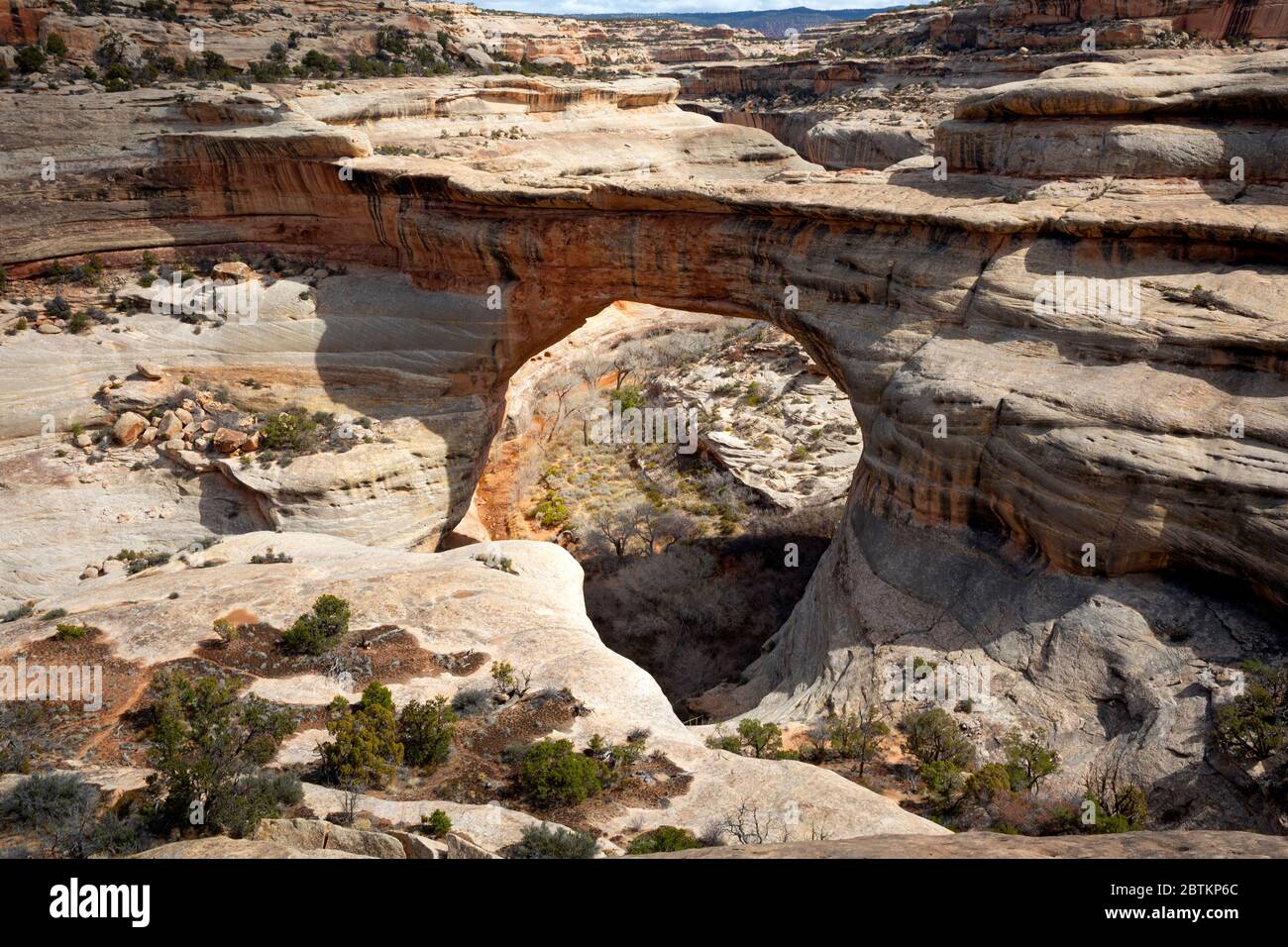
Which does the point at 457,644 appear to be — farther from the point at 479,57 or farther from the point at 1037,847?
the point at 479,57

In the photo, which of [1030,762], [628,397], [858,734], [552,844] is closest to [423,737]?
[552,844]

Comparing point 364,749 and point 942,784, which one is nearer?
point 364,749

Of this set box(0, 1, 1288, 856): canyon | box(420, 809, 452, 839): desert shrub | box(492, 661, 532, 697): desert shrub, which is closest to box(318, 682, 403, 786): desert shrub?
box(0, 1, 1288, 856): canyon

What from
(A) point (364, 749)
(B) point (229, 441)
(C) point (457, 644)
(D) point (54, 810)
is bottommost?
(C) point (457, 644)

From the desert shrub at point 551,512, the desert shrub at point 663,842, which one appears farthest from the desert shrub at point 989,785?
the desert shrub at point 551,512

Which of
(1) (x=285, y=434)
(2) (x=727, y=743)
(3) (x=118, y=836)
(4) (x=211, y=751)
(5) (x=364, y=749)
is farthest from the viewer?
(1) (x=285, y=434)

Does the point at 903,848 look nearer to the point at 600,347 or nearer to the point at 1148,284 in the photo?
the point at 1148,284

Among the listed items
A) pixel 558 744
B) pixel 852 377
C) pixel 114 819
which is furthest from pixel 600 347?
pixel 114 819
